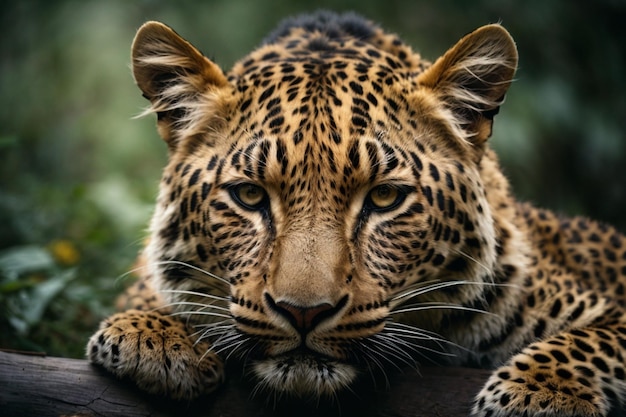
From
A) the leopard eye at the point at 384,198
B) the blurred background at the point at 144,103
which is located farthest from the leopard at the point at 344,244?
the blurred background at the point at 144,103

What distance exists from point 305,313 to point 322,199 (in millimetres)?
792

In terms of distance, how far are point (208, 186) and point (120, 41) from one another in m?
12.2

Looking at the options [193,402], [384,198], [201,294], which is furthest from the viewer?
[201,294]

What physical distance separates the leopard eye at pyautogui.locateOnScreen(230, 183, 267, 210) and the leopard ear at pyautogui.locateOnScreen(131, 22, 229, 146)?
0.70 m

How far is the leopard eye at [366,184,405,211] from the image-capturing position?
16.8ft

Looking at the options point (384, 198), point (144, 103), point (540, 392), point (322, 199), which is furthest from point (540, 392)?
point (144, 103)

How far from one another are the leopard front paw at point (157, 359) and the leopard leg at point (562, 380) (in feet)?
5.43

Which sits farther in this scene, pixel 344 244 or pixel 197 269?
pixel 197 269

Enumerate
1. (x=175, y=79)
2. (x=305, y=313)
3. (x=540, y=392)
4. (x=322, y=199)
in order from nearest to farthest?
(x=305, y=313) < (x=540, y=392) < (x=322, y=199) < (x=175, y=79)

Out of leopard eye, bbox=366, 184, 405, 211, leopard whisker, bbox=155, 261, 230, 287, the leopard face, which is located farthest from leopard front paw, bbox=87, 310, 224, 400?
leopard eye, bbox=366, 184, 405, 211

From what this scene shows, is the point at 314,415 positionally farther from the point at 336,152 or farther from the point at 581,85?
the point at 581,85

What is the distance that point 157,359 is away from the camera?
5.02m

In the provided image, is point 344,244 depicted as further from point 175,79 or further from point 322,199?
point 175,79

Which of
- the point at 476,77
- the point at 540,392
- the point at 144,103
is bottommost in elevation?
the point at 540,392
